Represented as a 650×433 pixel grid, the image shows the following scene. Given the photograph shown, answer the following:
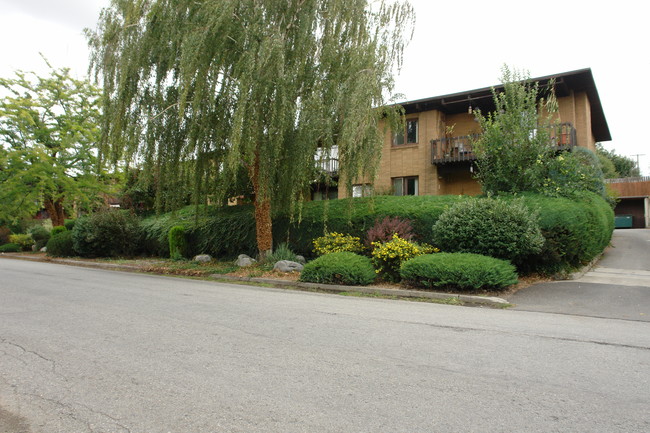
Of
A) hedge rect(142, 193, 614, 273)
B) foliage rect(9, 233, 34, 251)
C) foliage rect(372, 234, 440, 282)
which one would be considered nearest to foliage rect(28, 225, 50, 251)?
foliage rect(9, 233, 34, 251)

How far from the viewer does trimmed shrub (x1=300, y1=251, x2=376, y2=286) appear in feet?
36.0

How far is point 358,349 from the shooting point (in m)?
5.04

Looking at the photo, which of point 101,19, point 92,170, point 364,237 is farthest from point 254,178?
point 92,170

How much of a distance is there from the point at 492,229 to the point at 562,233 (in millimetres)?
1862

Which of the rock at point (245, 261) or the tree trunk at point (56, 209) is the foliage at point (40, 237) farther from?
the rock at point (245, 261)

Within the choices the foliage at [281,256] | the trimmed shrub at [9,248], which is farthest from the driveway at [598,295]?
the trimmed shrub at [9,248]

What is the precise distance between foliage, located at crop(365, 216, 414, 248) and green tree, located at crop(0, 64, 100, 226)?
19.5 metres

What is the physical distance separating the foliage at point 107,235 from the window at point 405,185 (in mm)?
12747

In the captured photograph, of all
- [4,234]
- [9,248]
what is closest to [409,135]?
[9,248]

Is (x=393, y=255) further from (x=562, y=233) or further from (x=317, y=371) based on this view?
(x=317, y=371)

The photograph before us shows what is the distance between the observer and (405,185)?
21.4 meters

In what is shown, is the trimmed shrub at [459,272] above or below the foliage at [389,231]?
below

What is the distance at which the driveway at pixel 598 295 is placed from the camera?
7875 millimetres

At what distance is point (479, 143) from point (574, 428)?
11803mm
